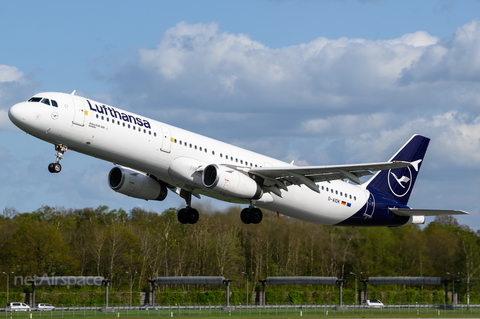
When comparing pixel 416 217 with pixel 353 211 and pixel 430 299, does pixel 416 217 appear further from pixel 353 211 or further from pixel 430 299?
pixel 430 299

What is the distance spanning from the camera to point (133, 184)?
39500 millimetres

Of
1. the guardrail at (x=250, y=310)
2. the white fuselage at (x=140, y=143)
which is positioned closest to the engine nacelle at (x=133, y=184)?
the white fuselage at (x=140, y=143)

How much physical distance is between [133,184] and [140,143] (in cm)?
584

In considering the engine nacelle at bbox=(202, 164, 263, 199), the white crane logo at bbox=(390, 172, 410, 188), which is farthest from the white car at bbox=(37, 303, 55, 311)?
the engine nacelle at bbox=(202, 164, 263, 199)

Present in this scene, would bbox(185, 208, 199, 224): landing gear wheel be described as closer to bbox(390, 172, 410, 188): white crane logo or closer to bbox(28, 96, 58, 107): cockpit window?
bbox(28, 96, 58, 107): cockpit window

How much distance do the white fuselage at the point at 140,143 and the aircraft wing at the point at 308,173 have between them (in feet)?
3.80

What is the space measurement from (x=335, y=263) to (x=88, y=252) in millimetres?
41990

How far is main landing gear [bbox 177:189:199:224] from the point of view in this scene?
42219 millimetres

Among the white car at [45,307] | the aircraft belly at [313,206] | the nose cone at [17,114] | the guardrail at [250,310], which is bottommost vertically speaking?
the white car at [45,307]

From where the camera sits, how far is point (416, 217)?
4678 centimetres

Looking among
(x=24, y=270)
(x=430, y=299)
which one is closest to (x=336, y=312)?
(x=430, y=299)

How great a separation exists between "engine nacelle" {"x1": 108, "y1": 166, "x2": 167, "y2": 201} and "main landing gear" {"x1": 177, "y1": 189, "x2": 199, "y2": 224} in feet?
7.32

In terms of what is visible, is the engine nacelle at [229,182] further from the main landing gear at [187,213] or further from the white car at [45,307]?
the white car at [45,307]

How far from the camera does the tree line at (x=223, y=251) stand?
72688mm
